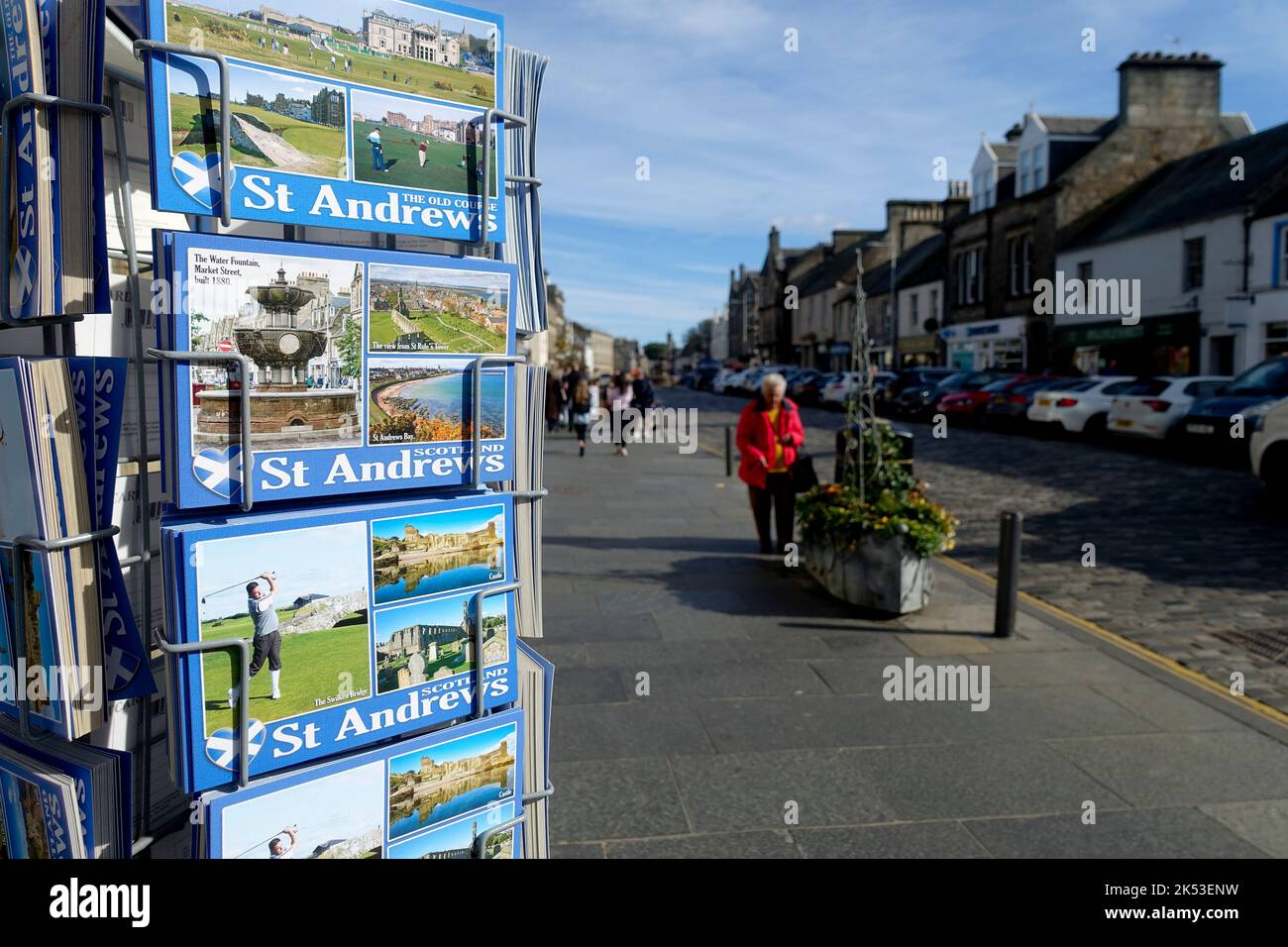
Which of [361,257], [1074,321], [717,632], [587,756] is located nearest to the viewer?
[361,257]

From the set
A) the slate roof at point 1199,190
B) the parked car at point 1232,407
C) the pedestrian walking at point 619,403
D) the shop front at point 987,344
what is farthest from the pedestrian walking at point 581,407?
the shop front at point 987,344

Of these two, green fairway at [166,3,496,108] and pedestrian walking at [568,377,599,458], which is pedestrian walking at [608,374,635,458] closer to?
pedestrian walking at [568,377,599,458]

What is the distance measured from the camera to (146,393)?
78.5 inches

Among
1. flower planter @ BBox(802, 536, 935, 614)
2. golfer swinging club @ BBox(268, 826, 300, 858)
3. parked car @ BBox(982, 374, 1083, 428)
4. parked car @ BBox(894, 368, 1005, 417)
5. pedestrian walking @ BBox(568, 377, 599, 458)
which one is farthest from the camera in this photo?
parked car @ BBox(894, 368, 1005, 417)

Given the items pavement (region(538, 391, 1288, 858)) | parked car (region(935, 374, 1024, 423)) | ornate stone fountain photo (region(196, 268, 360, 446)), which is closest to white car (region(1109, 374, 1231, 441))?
parked car (region(935, 374, 1024, 423))

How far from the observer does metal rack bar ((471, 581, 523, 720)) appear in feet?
6.98

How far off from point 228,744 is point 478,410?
80 centimetres

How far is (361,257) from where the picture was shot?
1911 millimetres

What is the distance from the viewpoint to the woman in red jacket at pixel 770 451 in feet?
30.3

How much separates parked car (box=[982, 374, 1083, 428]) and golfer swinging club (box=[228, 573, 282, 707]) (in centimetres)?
2478

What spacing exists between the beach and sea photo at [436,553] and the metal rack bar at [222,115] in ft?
2.11

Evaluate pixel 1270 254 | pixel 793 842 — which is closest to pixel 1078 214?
pixel 1270 254

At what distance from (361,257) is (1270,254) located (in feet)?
103
